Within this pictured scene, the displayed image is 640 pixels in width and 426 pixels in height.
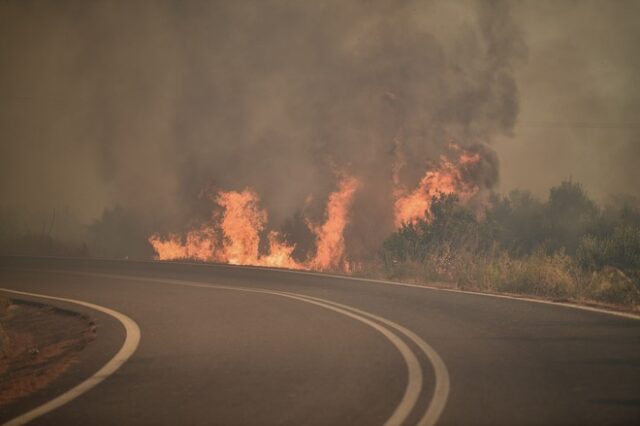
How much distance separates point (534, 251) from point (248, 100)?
2295cm

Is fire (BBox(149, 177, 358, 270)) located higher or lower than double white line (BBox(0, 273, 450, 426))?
higher

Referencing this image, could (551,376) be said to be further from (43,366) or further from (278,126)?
(278,126)

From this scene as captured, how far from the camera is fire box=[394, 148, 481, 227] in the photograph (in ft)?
91.6

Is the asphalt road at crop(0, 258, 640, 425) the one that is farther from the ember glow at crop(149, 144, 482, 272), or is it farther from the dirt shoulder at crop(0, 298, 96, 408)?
the ember glow at crop(149, 144, 482, 272)

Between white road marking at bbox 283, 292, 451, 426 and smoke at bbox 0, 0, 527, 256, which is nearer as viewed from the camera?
white road marking at bbox 283, 292, 451, 426

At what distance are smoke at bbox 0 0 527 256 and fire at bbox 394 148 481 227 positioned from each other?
0.55 meters

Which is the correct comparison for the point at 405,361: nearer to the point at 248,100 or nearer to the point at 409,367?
the point at 409,367

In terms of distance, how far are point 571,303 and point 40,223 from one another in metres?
41.9

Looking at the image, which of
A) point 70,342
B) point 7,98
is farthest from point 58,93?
point 70,342

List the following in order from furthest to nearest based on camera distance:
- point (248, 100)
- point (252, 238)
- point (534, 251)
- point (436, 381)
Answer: point (248, 100) → point (252, 238) → point (534, 251) → point (436, 381)

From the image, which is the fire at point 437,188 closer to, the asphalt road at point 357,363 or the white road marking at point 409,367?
the asphalt road at point 357,363

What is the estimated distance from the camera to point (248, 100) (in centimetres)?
3603

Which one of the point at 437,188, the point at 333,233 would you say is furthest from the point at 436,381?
the point at 333,233

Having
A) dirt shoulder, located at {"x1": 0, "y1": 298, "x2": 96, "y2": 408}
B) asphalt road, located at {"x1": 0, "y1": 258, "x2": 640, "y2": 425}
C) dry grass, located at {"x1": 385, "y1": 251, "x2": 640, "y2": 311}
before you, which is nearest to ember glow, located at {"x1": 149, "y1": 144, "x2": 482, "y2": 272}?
dry grass, located at {"x1": 385, "y1": 251, "x2": 640, "y2": 311}
